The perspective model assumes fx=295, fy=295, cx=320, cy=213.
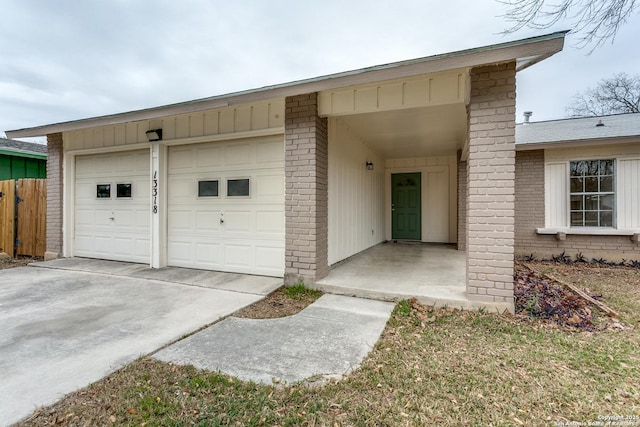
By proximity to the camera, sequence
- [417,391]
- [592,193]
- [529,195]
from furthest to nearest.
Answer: [529,195] < [592,193] < [417,391]

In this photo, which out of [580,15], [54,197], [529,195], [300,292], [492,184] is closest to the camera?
[492,184]

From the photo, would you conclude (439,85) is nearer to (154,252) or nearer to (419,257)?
(419,257)

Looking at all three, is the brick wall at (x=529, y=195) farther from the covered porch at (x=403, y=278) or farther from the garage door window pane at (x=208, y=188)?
the garage door window pane at (x=208, y=188)

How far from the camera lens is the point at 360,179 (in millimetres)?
6918

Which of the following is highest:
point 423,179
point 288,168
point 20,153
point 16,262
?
point 20,153

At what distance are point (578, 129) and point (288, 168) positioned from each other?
772 centimetres

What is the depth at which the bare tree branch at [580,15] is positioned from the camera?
4.01 m

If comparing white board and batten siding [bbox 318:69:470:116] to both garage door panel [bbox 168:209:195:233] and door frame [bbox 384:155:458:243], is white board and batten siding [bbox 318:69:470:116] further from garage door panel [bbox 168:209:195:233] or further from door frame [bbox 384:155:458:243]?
door frame [bbox 384:155:458:243]

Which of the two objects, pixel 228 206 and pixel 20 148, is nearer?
pixel 228 206

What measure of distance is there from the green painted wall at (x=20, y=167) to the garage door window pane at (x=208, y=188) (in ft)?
27.3

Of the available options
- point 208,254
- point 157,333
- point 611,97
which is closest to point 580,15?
point 157,333

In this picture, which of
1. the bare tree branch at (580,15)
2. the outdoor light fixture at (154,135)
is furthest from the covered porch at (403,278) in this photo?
the outdoor light fixture at (154,135)

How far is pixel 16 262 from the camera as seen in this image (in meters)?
6.38

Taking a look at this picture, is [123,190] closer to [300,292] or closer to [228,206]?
[228,206]
